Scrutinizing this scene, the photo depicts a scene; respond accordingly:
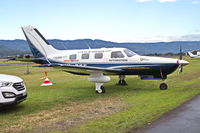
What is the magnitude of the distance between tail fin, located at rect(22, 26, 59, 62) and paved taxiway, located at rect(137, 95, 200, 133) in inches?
455

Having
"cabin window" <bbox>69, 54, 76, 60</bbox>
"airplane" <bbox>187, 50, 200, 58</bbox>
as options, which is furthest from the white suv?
"airplane" <bbox>187, 50, 200, 58</bbox>

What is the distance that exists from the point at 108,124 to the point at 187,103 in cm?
429

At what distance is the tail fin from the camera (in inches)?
684

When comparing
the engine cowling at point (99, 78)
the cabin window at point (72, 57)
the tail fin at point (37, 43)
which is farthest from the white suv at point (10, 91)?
the tail fin at point (37, 43)

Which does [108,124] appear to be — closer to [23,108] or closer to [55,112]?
[55,112]

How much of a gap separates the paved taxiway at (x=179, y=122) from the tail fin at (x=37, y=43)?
11.6 meters

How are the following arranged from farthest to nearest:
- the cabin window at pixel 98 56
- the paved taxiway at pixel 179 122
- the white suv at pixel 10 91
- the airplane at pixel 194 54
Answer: the airplane at pixel 194 54 → the cabin window at pixel 98 56 → the white suv at pixel 10 91 → the paved taxiway at pixel 179 122

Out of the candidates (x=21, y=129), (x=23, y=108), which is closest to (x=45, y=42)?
(x=23, y=108)

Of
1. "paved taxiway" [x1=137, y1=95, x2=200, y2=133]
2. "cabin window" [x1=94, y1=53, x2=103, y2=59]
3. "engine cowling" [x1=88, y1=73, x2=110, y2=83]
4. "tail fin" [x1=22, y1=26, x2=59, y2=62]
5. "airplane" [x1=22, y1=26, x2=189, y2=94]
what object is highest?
"tail fin" [x1=22, y1=26, x2=59, y2=62]

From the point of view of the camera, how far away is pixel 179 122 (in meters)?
6.77

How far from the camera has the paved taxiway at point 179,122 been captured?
6.07 meters

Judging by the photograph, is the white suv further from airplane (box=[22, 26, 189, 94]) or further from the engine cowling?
the engine cowling

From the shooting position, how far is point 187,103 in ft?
31.2

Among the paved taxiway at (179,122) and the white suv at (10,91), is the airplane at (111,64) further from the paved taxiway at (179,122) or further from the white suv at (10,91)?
the paved taxiway at (179,122)
